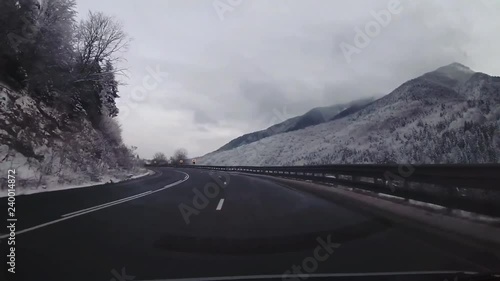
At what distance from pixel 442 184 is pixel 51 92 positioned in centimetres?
2529

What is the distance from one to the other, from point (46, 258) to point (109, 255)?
2.76 feet

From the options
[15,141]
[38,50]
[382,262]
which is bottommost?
[382,262]

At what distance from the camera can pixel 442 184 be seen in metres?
8.55

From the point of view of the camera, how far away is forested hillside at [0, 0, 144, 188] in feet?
62.8

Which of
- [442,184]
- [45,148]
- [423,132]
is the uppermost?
[423,132]

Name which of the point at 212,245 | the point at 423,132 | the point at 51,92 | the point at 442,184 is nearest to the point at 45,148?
the point at 51,92

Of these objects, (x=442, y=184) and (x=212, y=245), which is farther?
(x=442, y=184)

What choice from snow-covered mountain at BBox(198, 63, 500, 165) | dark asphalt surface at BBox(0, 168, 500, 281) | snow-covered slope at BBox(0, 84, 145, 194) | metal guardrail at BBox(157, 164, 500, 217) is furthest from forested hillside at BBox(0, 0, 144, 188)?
snow-covered mountain at BBox(198, 63, 500, 165)

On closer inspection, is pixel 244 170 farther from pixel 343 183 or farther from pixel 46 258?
pixel 46 258

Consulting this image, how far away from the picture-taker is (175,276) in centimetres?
495

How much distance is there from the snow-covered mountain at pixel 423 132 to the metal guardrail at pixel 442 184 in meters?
12.7

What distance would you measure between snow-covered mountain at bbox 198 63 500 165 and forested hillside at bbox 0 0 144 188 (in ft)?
75.2

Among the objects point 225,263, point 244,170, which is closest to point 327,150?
point 244,170

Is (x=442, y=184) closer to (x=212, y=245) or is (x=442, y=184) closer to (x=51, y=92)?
(x=212, y=245)
